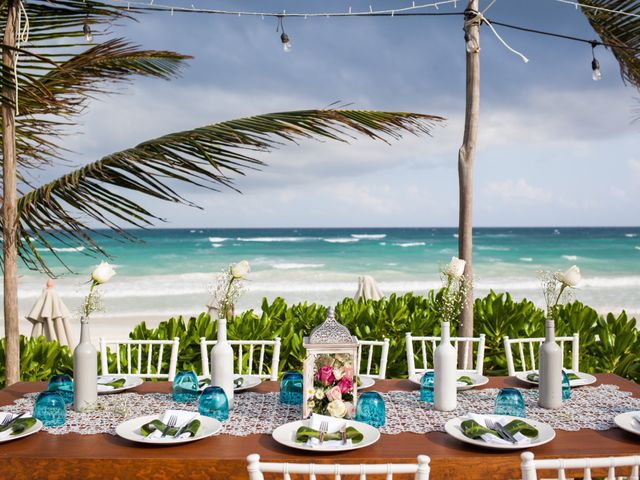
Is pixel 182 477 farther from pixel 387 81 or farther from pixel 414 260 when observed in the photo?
pixel 387 81

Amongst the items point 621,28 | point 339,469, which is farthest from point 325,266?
point 339,469

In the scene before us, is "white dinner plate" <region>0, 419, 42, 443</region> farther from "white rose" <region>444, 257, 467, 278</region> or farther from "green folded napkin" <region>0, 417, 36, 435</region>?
"white rose" <region>444, 257, 467, 278</region>

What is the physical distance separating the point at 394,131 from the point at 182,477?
6.67 feet

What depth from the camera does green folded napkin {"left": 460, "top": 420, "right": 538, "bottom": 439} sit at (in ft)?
6.14

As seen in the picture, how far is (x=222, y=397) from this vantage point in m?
2.15

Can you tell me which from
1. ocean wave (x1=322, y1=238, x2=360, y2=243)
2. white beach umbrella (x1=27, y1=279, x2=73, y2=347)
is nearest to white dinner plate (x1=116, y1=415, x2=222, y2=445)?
white beach umbrella (x1=27, y1=279, x2=73, y2=347)

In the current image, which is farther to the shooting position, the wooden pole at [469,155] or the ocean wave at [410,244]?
the ocean wave at [410,244]

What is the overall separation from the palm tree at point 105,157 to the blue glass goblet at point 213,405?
0.99 metres

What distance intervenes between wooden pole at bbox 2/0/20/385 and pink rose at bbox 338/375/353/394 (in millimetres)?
1945

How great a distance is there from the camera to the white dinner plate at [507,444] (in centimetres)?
181

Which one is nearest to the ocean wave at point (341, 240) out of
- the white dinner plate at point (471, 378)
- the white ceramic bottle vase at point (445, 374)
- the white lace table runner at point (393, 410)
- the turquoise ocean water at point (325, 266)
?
the turquoise ocean water at point (325, 266)

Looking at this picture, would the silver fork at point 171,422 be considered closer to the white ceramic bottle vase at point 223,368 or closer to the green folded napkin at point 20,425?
the white ceramic bottle vase at point 223,368

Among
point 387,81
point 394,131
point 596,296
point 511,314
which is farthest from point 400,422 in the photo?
point 387,81

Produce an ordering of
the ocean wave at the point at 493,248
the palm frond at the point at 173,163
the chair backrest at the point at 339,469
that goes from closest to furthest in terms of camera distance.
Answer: the chair backrest at the point at 339,469, the palm frond at the point at 173,163, the ocean wave at the point at 493,248
